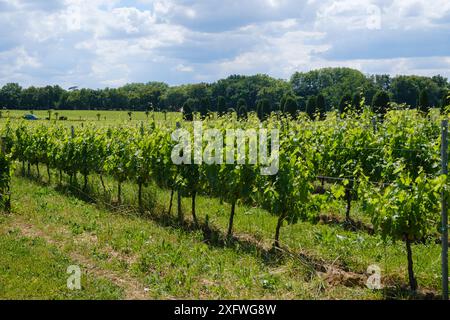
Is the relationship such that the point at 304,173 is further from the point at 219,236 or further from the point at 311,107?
the point at 311,107

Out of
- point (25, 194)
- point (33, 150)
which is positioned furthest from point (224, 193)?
point (33, 150)

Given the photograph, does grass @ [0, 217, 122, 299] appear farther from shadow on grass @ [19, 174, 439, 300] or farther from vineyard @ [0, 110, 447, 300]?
vineyard @ [0, 110, 447, 300]

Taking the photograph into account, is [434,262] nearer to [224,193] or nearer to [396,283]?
[396,283]

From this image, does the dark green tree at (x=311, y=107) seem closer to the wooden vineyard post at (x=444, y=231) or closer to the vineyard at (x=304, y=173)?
the vineyard at (x=304, y=173)

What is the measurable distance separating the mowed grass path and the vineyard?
29.7 inches

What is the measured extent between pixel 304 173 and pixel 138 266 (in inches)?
116

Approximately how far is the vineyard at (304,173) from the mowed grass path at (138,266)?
29.7 inches

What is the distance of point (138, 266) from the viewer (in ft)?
21.8

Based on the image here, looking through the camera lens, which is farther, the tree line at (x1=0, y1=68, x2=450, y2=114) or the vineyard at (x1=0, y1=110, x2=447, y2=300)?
the tree line at (x1=0, y1=68, x2=450, y2=114)

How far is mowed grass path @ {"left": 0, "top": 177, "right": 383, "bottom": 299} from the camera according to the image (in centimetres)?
574

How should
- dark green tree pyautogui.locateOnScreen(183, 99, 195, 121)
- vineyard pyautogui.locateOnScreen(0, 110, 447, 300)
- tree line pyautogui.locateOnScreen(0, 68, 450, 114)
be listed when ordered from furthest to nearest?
tree line pyautogui.locateOnScreen(0, 68, 450, 114) < dark green tree pyautogui.locateOnScreen(183, 99, 195, 121) < vineyard pyautogui.locateOnScreen(0, 110, 447, 300)

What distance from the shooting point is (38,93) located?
8994cm

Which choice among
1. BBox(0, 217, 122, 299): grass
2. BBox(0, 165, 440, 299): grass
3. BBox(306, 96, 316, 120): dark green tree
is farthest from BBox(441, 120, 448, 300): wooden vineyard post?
BBox(306, 96, 316, 120): dark green tree

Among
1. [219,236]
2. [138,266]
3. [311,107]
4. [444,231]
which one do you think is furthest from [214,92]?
[444,231]
